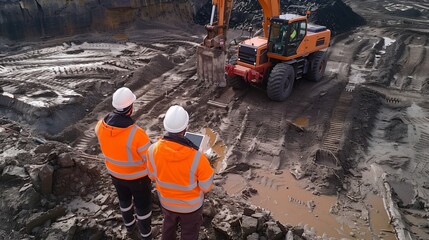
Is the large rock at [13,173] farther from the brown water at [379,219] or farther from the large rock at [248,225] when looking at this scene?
the brown water at [379,219]

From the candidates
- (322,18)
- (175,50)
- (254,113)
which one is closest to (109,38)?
(175,50)

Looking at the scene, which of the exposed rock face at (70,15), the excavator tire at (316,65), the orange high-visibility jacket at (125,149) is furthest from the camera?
the exposed rock face at (70,15)

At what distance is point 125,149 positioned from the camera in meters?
3.25

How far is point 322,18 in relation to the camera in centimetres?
1578

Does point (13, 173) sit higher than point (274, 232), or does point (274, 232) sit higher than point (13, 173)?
point (13, 173)

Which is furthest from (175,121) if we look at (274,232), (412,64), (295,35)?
(412,64)

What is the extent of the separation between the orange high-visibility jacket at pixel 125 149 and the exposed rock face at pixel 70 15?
11.3 metres

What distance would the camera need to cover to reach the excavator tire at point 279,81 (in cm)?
824

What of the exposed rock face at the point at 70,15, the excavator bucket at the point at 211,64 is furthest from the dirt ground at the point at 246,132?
the exposed rock face at the point at 70,15

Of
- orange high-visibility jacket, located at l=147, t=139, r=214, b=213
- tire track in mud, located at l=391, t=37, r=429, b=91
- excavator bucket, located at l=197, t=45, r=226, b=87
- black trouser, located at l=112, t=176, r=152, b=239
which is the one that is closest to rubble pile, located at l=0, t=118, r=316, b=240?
black trouser, located at l=112, t=176, r=152, b=239

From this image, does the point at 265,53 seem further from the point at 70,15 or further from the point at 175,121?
the point at 70,15

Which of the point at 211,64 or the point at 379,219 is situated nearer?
the point at 379,219

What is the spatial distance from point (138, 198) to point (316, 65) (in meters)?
7.73

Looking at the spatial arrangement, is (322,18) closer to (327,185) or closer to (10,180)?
(327,185)
